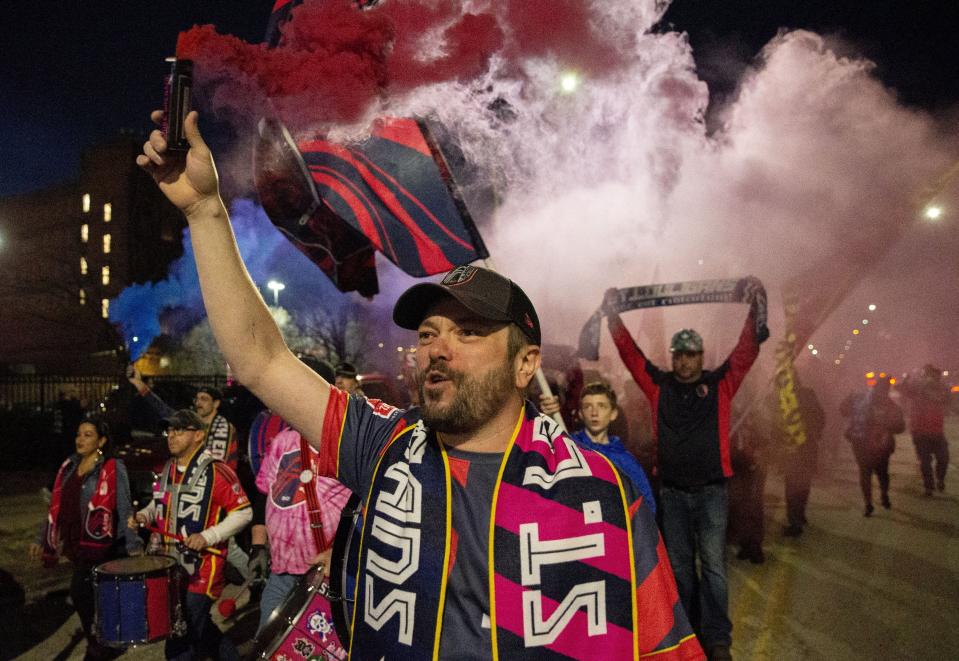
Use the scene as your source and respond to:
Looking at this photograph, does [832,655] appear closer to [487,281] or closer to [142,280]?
[487,281]

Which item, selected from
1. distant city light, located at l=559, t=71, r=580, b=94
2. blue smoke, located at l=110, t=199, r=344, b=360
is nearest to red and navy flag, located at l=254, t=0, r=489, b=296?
distant city light, located at l=559, t=71, r=580, b=94

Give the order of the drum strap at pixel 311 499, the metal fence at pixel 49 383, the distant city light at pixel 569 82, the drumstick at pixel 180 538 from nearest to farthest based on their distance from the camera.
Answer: the drum strap at pixel 311 499, the drumstick at pixel 180 538, the distant city light at pixel 569 82, the metal fence at pixel 49 383

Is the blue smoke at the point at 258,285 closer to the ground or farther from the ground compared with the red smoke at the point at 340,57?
farther from the ground

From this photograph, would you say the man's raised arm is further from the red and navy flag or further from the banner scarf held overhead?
the banner scarf held overhead

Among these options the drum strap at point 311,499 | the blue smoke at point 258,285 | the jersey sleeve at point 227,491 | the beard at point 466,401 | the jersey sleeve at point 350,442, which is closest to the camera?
the beard at point 466,401

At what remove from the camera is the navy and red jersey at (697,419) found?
5137 mm

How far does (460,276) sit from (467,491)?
63 cm

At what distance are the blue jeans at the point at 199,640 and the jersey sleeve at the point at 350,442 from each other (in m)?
3.18

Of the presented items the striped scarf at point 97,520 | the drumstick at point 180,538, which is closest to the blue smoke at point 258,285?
the striped scarf at point 97,520

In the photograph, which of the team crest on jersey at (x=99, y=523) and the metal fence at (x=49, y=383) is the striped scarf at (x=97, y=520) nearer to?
the team crest on jersey at (x=99, y=523)

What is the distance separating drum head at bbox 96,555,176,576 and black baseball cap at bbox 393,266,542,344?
9.92 ft

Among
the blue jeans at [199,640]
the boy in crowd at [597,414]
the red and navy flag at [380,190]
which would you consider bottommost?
the blue jeans at [199,640]

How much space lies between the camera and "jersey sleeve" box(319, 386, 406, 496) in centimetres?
194

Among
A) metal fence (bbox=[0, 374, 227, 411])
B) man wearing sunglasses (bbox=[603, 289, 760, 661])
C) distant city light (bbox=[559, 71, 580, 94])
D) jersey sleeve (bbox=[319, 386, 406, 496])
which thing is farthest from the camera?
metal fence (bbox=[0, 374, 227, 411])
